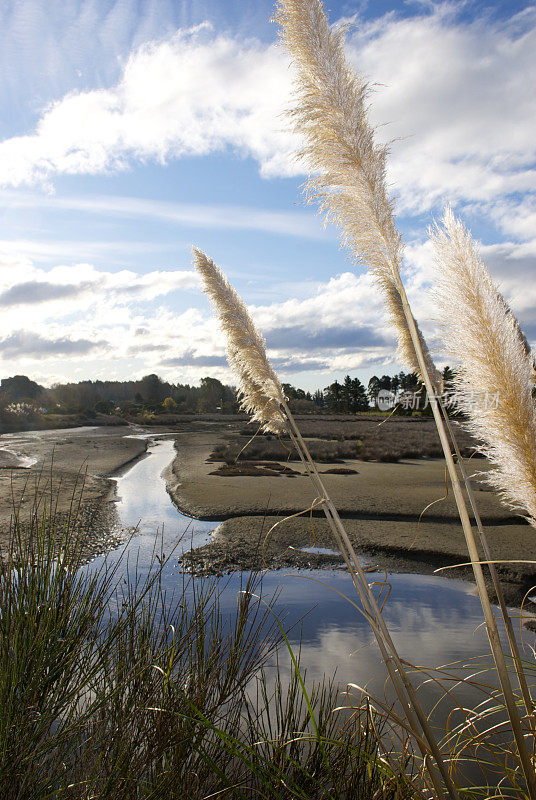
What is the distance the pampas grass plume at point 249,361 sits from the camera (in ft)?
6.57

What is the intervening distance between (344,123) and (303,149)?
17cm

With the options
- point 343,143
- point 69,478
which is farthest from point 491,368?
point 69,478

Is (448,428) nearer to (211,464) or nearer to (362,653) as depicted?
(362,653)

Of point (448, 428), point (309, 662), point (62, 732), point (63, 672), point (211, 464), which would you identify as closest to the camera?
point (62, 732)

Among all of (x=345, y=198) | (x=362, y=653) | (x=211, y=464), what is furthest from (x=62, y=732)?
(x=211, y=464)

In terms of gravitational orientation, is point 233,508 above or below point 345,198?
below

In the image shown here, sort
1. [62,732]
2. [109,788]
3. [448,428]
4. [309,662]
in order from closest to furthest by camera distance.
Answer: [109,788] → [62,732] → [448,428] → [309,662]

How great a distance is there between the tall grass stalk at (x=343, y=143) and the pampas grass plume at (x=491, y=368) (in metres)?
0.15

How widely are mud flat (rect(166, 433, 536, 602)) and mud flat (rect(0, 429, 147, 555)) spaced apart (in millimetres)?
1283

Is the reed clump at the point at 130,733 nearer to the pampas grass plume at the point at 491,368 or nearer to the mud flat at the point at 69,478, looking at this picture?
the mud flat at the point at 69,478

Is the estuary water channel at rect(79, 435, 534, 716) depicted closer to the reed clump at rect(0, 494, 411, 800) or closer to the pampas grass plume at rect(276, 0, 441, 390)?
the reed clump at rect(0, 494, 411, 800)

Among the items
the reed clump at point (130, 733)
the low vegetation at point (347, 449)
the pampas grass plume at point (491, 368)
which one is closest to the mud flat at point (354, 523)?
the reed clump at point (130, 733)

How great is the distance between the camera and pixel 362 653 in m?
4.03

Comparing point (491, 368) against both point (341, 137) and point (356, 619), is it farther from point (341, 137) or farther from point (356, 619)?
point (356, 619)
